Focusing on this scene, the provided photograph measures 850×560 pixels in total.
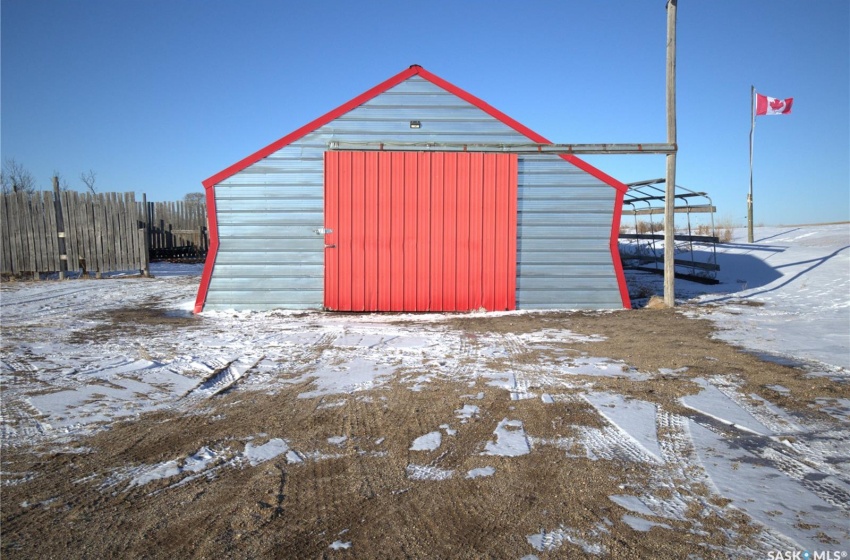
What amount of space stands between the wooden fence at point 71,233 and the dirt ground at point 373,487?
44.4ft

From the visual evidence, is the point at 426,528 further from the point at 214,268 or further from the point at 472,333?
the point at 214,268

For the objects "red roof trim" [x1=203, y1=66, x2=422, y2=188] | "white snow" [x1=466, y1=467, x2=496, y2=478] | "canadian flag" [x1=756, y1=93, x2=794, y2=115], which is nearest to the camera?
"white snow" [x1=466, y1=467, x2=496, y2=478]

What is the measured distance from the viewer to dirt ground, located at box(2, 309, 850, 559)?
2373 mm

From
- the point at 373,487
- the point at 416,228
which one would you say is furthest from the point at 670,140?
the point at 373,487

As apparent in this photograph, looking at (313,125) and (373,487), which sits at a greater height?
(313,125)

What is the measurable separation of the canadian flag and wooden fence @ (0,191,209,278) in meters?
22.6

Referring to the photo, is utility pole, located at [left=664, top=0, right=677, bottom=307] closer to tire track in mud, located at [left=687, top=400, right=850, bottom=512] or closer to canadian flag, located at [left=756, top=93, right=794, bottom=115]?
tire track in mud, located at [left=687, top=400, right=850, bottom=512]

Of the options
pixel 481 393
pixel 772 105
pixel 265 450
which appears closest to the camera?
pixel 265 450

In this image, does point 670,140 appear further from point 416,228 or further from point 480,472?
point 480,472

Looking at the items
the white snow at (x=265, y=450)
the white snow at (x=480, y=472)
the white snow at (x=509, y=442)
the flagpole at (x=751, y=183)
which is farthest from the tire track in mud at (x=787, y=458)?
the flagpole at (x=751, y=183)

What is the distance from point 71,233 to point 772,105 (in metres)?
24.8

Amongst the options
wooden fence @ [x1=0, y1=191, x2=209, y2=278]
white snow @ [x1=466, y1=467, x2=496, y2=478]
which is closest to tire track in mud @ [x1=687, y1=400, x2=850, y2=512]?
white snow @ [x1=466, y1=467, x2=496, y2=478]

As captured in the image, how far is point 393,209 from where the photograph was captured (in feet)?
33.8

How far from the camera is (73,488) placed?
2.92 m
